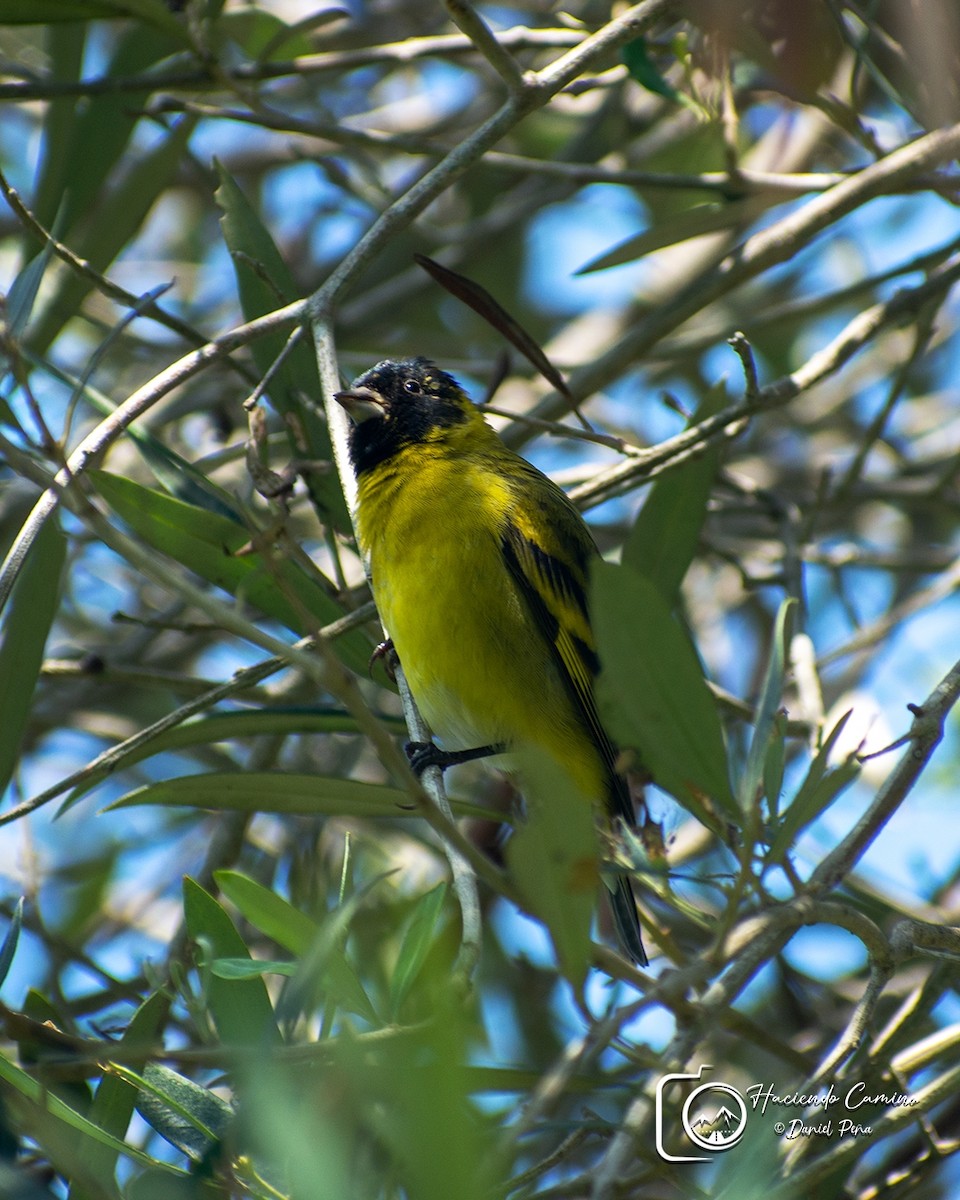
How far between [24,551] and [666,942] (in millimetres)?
1342

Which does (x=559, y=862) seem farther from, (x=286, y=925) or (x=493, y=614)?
(x=493, y=614)

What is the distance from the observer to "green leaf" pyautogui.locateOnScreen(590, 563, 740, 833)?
73.5 inches

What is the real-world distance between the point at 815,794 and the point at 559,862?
40cm

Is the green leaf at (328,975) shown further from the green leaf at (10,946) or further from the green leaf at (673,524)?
the green leaf at (673,524)

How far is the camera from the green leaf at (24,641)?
2779mm

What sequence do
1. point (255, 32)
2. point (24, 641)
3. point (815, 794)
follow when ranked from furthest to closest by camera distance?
1. point (255, 32)
2. point (24, 641)
3. point (815, 794)

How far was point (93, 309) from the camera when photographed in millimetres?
5898

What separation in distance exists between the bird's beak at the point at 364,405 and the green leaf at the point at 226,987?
6.10ft

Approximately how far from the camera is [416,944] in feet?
6.34

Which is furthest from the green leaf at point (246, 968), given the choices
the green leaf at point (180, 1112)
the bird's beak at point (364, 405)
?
the bird's beak at point (364, 405)

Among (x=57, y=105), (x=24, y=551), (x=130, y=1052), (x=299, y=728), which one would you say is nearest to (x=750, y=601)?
(x=299, y=728)

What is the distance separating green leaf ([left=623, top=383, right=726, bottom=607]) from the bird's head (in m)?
0.86

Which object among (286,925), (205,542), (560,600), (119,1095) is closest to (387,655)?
(560,600)

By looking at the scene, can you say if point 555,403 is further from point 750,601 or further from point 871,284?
point 750,601
